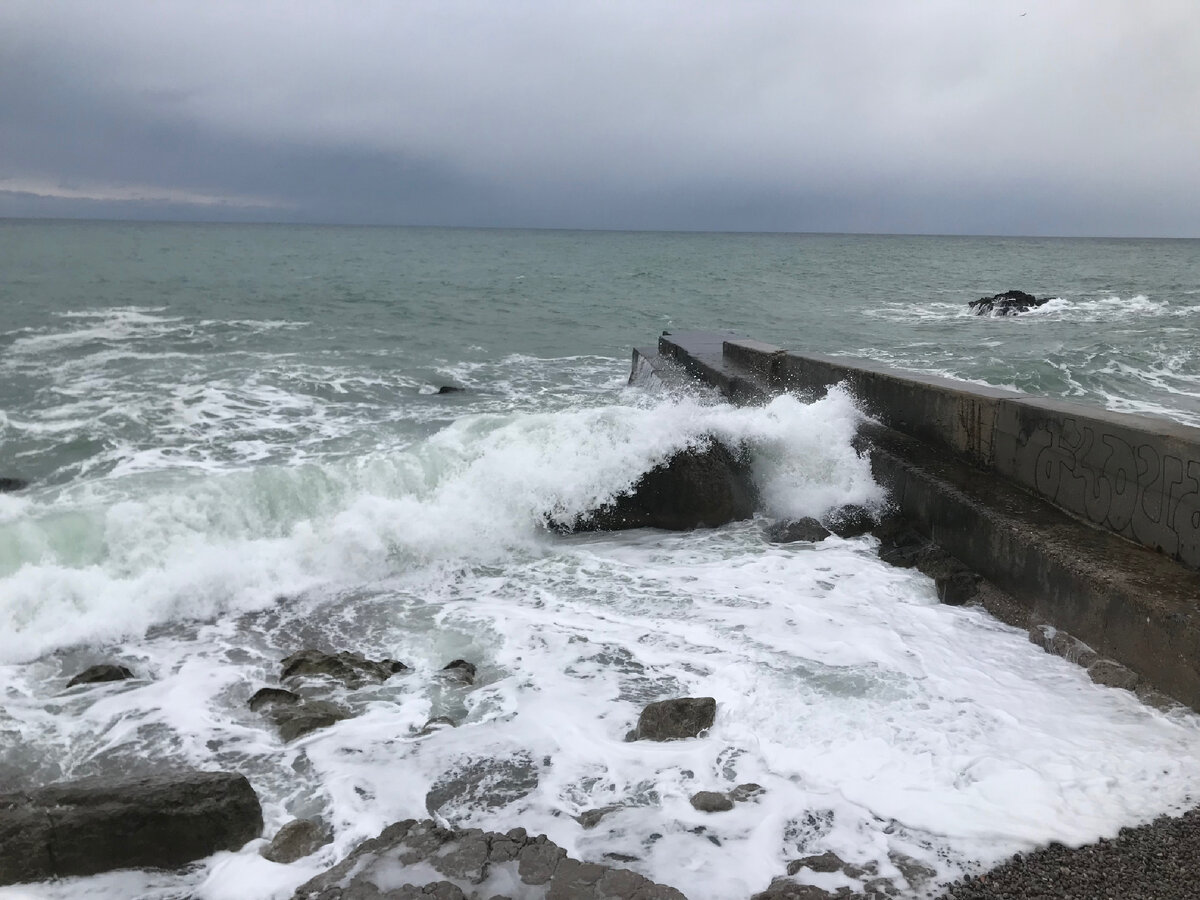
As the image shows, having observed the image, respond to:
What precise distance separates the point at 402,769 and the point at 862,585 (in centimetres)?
336

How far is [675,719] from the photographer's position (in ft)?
12.4

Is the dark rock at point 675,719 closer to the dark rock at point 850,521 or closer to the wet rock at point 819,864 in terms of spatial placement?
the wet rock at point 819,864

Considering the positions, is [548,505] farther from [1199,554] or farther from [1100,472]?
[1199,554]

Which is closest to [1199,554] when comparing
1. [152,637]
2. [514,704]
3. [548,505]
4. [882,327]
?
[514,704]

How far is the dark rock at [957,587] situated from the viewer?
536 centimetres

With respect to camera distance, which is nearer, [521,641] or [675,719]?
[675,719]

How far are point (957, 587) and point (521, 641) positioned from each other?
2.81 m

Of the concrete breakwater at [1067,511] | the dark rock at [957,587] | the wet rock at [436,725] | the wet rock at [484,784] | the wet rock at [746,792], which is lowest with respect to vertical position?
the wet rock at [436,725]

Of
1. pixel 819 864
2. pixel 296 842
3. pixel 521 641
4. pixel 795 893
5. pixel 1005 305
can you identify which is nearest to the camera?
pixel 795 893

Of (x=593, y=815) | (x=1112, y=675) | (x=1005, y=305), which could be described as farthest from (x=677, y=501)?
(x=1005, y=305)

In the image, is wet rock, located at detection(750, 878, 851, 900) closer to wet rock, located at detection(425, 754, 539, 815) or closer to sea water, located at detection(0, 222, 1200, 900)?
sea water, located at detection(0, 222, 1200, 900)

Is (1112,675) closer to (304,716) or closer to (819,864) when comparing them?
(819,864)

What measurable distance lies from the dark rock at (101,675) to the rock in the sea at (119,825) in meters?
1.50

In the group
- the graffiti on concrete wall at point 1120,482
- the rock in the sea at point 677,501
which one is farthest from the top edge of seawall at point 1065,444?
the rock in the sea at point 677,501
